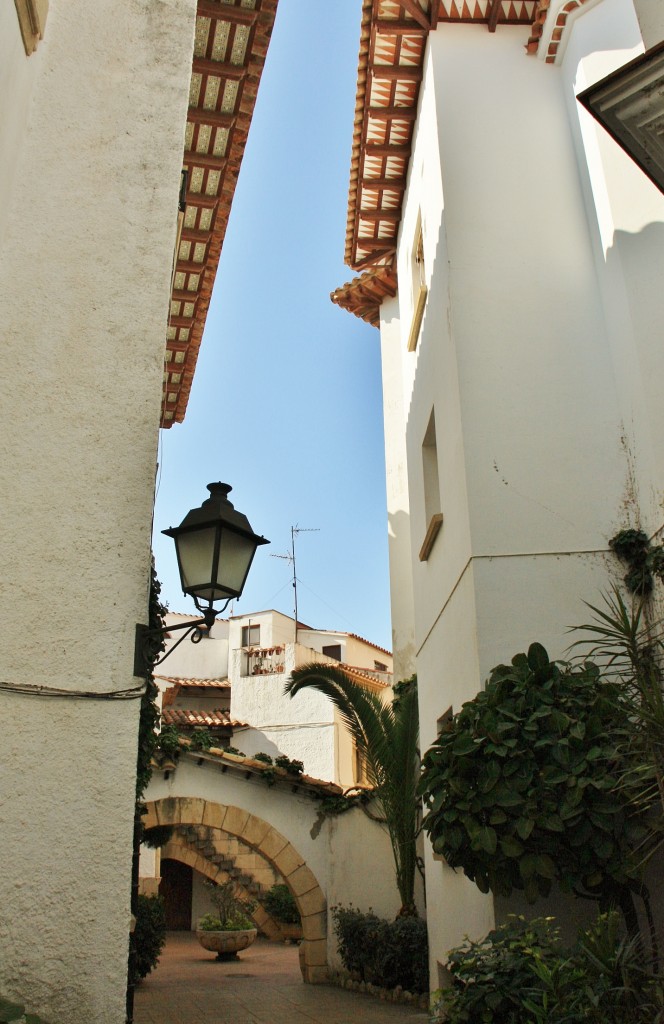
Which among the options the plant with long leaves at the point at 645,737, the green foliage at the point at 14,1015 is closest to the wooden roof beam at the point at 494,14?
the plant with long leaves at the point at 645,737

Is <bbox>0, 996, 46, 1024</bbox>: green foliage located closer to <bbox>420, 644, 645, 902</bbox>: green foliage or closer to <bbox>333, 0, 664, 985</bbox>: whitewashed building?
<bbox>420, 644, 645, 902</bbox>: green foliage

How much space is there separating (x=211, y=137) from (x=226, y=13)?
1469mm

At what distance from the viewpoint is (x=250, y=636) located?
96.8 ft

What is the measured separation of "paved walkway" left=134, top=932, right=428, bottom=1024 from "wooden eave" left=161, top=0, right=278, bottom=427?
6502mm

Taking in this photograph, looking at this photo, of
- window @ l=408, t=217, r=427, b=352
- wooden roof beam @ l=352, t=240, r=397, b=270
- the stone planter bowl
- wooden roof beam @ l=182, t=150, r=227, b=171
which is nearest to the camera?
window @ l=408, t=217, r=427, b=352

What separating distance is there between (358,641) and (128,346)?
26.4m

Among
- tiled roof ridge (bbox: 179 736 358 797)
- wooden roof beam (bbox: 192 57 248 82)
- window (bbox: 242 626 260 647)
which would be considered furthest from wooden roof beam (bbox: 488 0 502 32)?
window (bbox: 242 626 260 647)

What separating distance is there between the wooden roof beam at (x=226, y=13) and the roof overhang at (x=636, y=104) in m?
5.22

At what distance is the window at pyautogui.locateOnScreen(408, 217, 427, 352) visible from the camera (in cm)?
873

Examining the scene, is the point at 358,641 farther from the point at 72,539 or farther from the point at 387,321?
the point at 72,539

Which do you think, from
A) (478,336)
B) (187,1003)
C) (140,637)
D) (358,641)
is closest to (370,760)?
(187,1003)

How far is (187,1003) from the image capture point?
10.5 m

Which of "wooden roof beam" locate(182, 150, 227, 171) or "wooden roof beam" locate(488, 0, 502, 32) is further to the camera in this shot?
"wooden roof beam" locate(182, 150, 227, 171)

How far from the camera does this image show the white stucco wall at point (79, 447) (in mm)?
3453
